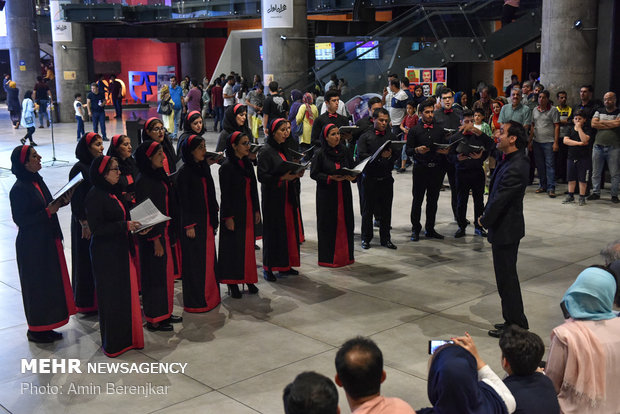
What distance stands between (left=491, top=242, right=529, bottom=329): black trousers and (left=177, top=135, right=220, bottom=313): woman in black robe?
8.96 feet

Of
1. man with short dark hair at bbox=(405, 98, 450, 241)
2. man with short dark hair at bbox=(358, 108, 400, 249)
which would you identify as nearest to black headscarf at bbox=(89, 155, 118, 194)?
man with short dark hair at bbox=(358, 108, 400, 249)

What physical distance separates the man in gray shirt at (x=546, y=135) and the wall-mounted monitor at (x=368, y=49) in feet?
23.0

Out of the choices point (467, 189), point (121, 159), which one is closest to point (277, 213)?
point (121, 159)

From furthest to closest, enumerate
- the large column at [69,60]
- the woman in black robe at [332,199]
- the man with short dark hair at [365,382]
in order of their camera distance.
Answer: the large column at [69,60] → the woman in black robe at [332,199] → the man with short dark hair at [365,382]

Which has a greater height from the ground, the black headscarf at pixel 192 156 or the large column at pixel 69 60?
the large column at pixel 69 60

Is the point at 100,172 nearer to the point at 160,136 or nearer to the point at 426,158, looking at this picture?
the point at 160,136

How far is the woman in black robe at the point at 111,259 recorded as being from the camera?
598 centimetres

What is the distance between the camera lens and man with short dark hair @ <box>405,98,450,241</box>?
32.3 feet

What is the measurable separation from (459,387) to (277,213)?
5.09 m

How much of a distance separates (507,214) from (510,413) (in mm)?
3098

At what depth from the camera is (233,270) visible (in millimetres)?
7754

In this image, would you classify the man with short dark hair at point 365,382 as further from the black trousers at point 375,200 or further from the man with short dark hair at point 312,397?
the black trousers at point 375,200

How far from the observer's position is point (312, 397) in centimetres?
280

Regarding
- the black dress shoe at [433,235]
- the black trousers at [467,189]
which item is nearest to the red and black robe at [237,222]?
the black dress shoe at [433,235]
